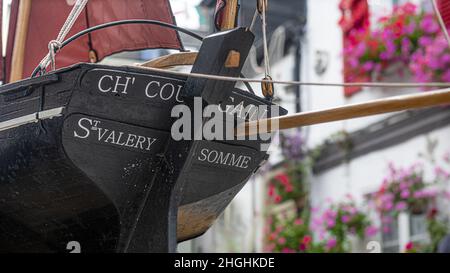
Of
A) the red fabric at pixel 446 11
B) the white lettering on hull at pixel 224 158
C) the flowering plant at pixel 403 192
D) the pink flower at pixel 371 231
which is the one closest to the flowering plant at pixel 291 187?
the pink flower at pixel 371 231

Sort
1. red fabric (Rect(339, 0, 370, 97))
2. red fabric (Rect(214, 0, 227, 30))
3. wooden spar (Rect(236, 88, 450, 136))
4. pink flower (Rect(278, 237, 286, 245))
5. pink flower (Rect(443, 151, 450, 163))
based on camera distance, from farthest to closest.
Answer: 1. pink flower (Rect(278, 237, 286, 245))
2. red fabric (Rect(339, 0, 370, 97))
3. pink flower (Rect(443, 151, 450, 163))
4. red fabric (Rect(214, 0, 227, 30))
5. wooden spar (Rect(236, 88, 450, 136))

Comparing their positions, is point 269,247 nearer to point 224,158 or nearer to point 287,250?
point 287,250

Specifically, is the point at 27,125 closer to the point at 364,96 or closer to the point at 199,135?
the point at 199,135

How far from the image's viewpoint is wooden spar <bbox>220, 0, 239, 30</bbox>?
13.0ft

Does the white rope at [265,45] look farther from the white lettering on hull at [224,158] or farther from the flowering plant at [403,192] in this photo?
the flowering plant at [403,192]

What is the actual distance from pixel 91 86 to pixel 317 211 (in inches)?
252

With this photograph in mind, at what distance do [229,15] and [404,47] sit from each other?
15.7 feet

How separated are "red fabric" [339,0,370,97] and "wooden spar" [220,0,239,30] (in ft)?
16.8

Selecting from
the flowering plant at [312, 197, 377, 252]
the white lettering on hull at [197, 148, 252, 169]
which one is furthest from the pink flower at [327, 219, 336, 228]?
the white lettering on hull at [197, 148, 252, 169]

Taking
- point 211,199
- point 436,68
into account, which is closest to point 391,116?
point 436,68

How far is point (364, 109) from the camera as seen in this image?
330 centimetres

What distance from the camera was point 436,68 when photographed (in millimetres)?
7766

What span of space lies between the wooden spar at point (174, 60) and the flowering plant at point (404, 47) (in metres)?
4.21

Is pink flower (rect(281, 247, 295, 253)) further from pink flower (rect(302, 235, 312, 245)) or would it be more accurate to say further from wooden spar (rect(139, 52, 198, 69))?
wooden spar (rect(139, 52, 198, 69))
